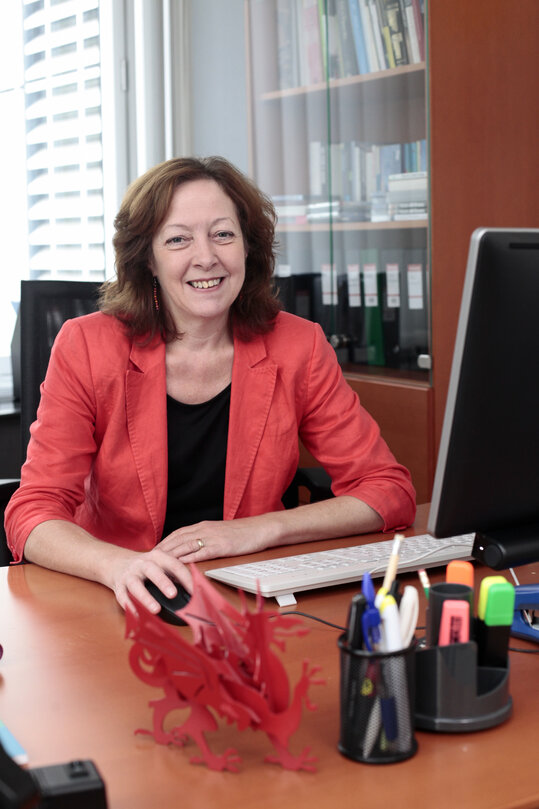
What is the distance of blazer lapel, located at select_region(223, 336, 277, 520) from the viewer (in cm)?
183

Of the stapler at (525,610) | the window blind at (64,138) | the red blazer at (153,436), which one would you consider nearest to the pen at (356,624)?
the stapler at (525,610)

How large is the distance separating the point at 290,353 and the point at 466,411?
89cm

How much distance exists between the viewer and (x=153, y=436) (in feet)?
5.81

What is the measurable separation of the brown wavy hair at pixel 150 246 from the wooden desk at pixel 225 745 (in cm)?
81

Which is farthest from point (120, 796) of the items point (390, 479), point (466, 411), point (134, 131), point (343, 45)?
point (134, 131)

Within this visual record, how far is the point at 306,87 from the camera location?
10.2 ft

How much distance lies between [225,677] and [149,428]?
97 cm

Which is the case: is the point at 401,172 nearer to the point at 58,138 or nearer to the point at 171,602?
the point at 58,138

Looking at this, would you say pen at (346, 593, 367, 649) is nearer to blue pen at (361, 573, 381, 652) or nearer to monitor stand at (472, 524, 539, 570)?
blue pen at (361, 573, 381, 652)

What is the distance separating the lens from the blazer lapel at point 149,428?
1.76 metres

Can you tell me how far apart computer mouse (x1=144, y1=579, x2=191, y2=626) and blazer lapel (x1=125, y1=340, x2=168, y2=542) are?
505 mm

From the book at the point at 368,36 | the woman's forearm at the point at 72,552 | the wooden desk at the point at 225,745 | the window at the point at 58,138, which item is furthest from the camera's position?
the window at the point at 58,138

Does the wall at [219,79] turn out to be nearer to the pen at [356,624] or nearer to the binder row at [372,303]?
the binder row at [372,303]

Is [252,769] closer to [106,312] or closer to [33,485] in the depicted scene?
[33,485]
